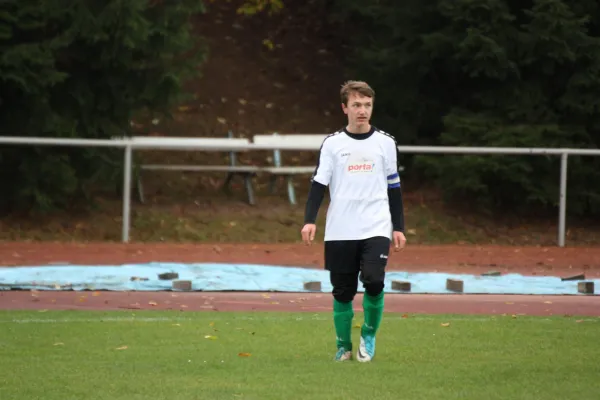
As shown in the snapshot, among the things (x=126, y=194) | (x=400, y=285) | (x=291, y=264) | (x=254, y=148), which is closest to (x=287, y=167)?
(x=254, y=148)

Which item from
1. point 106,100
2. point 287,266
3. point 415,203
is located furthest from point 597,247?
point 106,100

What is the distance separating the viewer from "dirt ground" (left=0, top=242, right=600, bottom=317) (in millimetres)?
12906

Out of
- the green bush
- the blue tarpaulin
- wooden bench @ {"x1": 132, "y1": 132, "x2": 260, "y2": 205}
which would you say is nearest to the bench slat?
wooden bench @ {"x1": 132, "y1": 132, "x2": 260, "y2": 205}

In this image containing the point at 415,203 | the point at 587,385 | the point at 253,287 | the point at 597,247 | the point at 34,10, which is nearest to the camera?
the point at 587,385

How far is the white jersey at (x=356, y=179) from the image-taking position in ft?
29.3

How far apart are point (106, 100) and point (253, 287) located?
658cm

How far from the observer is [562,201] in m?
20.7

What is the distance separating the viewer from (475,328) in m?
11.0

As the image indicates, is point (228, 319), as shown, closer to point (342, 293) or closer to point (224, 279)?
point (342, 293)

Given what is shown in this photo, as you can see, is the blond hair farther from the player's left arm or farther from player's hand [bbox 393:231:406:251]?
player's hand [bbox 393:231:406:251]

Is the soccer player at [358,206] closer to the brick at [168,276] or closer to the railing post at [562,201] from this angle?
the brick at [168,276]

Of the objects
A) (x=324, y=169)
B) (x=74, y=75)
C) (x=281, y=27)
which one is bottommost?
(x=324, y=169)

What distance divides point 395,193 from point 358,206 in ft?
1.09

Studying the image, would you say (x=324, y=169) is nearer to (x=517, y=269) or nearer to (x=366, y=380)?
(x=366, y=380)
